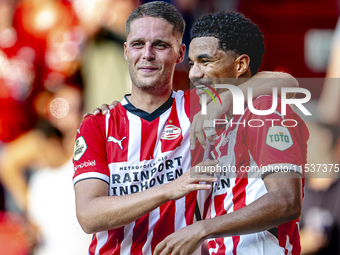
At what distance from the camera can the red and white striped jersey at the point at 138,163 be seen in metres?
1.94

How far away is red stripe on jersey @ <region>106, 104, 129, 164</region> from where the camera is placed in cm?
202

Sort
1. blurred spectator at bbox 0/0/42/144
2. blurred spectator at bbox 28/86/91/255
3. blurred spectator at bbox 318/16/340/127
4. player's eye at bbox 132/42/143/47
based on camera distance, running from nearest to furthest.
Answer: player's eye at bbox 132/42/143/47
blurred spectator at bbox 28/86/91/255
blurred spectator at bbox 318/16/340/127
blurred spectator at bbox 0/0/42/144

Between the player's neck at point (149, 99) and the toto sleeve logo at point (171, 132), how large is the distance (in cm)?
17

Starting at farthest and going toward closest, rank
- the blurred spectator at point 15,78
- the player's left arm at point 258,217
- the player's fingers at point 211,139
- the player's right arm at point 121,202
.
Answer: the blurred spectator at point 15,78 → the player's fingers at point 211,139 → the player's right arm at point 121,202 → the player's left arm at point 258,217

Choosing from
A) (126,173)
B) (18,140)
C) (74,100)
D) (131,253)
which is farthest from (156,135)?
(18,140)

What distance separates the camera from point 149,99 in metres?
2.17

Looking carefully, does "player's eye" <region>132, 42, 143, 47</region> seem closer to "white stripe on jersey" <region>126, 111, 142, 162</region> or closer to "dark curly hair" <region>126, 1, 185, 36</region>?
"dark curly hair" <region>126, 1, 185, 36</region>

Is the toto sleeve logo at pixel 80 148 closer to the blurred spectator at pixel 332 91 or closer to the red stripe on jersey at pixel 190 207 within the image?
the red stripe on jersey at pixel 190 207

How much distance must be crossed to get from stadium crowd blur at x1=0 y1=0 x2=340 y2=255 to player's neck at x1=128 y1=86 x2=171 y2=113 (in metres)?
1.62

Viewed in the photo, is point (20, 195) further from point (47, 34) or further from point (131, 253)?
point (131, 253)

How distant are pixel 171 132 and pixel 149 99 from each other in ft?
0.90

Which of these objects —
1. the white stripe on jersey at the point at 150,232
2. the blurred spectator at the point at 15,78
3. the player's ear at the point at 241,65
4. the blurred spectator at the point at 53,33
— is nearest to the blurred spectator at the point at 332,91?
the player's ear at the point at 241,65

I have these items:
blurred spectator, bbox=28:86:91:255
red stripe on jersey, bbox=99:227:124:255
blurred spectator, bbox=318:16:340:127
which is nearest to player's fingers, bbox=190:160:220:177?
red stripe on jersey, bbox=99:227:124:255

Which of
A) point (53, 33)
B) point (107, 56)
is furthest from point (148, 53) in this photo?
point (53, 33)
